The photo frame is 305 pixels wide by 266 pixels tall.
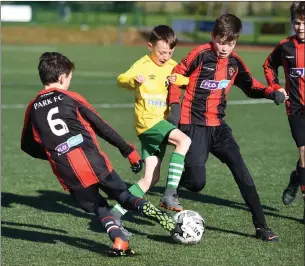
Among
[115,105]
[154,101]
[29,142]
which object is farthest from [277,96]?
[115,105]

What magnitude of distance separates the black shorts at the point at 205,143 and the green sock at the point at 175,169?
19 centimetres

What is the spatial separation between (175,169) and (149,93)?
84 centimetres

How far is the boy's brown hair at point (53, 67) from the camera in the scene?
6641 mm

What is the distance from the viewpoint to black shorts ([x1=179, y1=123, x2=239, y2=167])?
7.62 m

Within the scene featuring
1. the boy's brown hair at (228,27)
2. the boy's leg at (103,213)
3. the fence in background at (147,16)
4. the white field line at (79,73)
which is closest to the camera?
the boy's leg at (103,213)

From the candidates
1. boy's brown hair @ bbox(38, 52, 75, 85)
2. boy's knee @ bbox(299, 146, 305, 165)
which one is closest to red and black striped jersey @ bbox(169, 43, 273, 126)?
boy's knee @ bbox(299, 146, 305, 165)

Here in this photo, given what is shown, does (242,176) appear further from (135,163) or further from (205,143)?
(135,163)

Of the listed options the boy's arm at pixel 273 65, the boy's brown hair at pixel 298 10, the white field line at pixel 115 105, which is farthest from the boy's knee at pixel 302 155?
the white field line at pixel 115 105

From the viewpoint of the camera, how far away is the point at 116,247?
6.48 meters

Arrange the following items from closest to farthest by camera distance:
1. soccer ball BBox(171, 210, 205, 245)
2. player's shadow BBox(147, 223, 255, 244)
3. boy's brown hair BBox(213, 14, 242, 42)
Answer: soccer ball BBox(171, 210, 205, 245)
player's shadow BBox(147, 223, 255, 244)
boy's brown hair BBox(213, 14, 242, 42)

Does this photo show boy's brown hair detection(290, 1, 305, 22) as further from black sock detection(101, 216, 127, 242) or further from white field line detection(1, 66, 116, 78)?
white field line detection(1, 66, 116, 78)

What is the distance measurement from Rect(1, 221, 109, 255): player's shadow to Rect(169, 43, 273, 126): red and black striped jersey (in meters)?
1.49

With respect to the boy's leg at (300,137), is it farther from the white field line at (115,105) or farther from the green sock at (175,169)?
the white field line at (115,105)

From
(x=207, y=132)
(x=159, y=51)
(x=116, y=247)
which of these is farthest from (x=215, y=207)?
(x=116, y=247)
